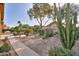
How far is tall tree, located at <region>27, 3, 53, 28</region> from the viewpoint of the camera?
131 cm

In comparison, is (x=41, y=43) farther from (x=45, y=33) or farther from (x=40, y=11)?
(x=40, y=11)

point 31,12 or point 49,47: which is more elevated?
point 31,12

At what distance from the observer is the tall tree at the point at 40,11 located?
4.31ft

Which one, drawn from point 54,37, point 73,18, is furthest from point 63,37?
point 73,18

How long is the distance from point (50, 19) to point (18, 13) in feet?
0.89

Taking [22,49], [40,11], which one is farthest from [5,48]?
[40,11]

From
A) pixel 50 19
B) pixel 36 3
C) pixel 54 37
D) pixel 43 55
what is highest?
pixel 36 3

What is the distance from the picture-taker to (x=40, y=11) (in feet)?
4.35

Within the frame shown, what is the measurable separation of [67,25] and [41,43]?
259 mm

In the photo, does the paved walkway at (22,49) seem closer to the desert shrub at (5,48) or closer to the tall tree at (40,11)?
the desert shrub at (5,48)

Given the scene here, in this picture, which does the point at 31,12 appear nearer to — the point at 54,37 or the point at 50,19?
the point at 50,19

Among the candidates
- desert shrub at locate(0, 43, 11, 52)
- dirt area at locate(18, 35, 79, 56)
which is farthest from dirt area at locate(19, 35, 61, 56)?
desert shrub at locate(0, 43, 11, 52)

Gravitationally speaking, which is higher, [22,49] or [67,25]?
[67,25]

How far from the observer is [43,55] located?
4.16ft
